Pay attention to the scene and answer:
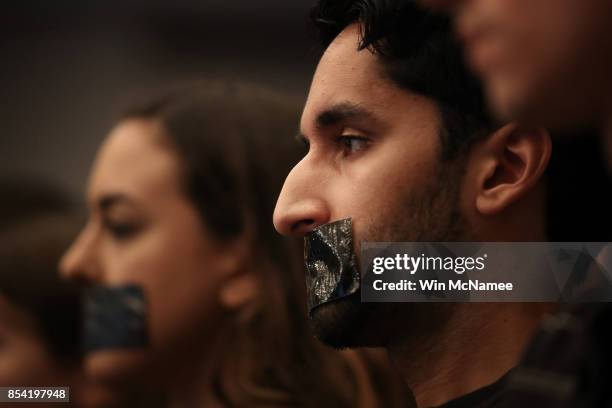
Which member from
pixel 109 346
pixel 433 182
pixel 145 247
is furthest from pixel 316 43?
pixel 109 346

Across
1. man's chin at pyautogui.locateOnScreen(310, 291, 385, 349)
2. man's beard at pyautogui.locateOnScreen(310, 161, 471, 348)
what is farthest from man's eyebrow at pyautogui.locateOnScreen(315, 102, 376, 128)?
man's chin at pyautogui.locateOnScreen(310, 291, 385, 349)

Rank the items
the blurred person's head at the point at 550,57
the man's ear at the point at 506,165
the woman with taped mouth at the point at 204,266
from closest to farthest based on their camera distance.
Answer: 1. the blurred person's head at the point at 550,57
2. the man's ear at the point at 506,165
3. the woman with taped mouth at the point at 204,266

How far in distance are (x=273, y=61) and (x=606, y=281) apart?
758 millimetres

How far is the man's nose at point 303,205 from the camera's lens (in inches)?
62.8

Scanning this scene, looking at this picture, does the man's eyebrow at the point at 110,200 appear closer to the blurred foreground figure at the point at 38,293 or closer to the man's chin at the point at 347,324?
the blurred foreground figure at the point at 38,293

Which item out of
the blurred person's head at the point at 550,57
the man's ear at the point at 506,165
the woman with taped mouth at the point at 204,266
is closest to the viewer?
the blurred person's head at the point at 550,57

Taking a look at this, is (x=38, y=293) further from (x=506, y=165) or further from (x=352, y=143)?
(x=506, y=165)

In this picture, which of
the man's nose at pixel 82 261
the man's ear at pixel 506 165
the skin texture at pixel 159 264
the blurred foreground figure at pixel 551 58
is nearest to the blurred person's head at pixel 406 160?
the man's ear at pixel 506 165

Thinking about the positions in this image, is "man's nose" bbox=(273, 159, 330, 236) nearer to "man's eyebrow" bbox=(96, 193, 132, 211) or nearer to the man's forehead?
the man's forehead

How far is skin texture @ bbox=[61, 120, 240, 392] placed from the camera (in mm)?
2021

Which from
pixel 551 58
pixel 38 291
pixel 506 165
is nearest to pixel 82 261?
pixel 38 291

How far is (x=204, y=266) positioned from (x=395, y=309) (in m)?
0.53

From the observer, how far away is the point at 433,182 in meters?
1.56

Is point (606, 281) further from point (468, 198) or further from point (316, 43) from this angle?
point (316, 43)
